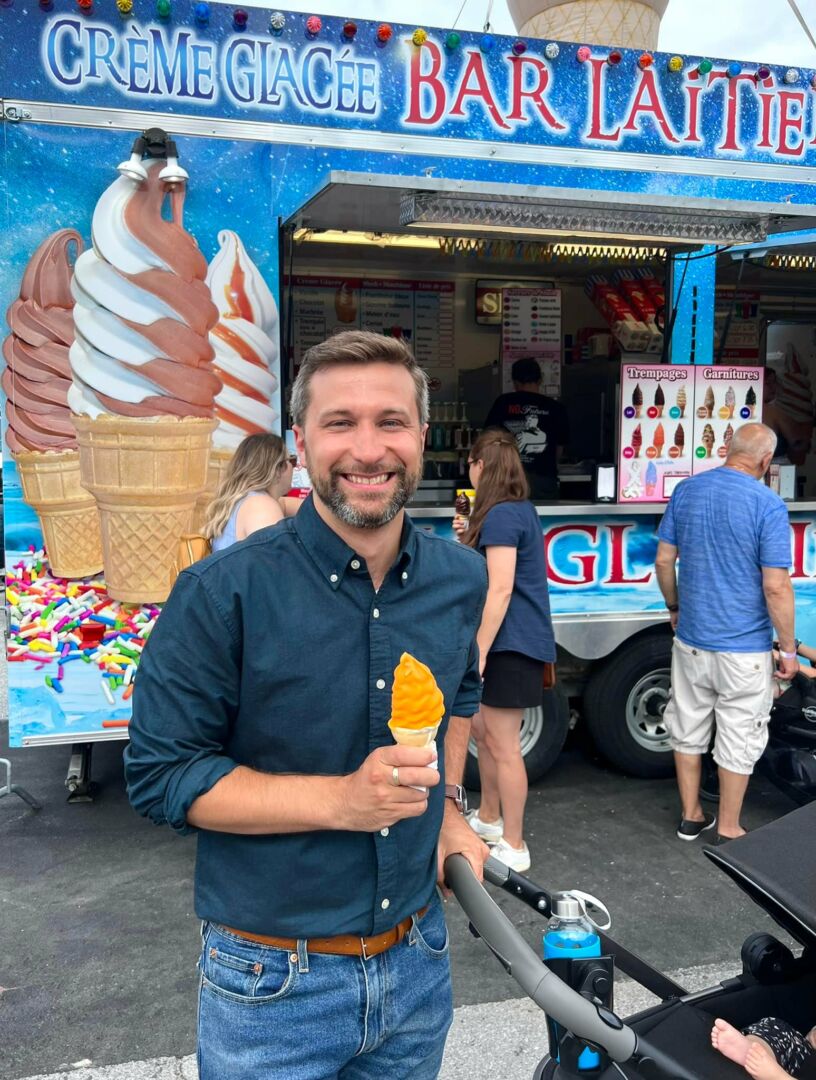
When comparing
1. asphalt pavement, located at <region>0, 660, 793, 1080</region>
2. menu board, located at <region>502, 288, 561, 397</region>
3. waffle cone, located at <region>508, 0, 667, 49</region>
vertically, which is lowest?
asphalt pavement, located at <region>0, 660, 793, 1080</region>

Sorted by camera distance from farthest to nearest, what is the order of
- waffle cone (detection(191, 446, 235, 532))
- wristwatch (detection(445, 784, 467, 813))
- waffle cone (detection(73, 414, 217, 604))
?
waffle cone (detection(191, 446, 235, 532)), waffle cone (detection(73, 414, 217, 604)), wristwatch (detection(445, 784, 467, 813))

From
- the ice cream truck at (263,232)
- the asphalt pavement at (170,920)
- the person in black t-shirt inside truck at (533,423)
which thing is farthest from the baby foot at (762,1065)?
the person in black t-shirt inside truck at (533,423)

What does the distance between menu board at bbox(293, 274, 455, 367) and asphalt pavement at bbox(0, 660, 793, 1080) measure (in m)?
3.89

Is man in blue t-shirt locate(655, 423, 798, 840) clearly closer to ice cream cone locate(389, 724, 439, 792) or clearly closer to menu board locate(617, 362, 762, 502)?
menu board locate(617, 362, 762, 502)

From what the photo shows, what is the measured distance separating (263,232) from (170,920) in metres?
3.04

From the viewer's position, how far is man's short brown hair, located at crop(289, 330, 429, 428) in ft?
5.41

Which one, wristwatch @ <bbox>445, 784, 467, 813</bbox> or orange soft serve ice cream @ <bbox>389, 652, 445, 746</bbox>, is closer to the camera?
orange soft serve ice cream @ <bbox>389, 652, 445, 746</bbox>

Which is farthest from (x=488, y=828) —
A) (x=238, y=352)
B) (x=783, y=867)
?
(x=238, y=352)

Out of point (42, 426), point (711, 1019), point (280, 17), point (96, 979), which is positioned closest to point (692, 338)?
point (280, 17)

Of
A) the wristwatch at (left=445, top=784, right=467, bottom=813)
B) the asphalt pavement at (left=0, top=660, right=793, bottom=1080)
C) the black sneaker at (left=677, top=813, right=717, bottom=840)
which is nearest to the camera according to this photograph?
the wristwatch at (left=445, top=784, right=467, bottom=813)

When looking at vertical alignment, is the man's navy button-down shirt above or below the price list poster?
below

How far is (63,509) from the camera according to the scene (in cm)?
426

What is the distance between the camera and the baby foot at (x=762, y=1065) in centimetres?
205

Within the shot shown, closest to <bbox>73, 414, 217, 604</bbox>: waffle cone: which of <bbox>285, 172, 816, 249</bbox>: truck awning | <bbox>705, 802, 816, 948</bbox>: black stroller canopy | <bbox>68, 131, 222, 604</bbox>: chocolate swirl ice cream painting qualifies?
<bbox>68, 131, 222, 604</bbox>: chocolate swirl ice cream painting
